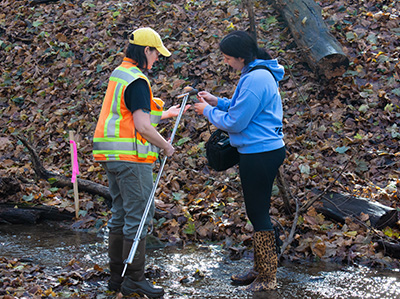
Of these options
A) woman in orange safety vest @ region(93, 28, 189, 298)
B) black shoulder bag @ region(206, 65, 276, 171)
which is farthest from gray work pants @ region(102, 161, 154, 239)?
black shoulder bag @ region(206, 65, 276, 171)

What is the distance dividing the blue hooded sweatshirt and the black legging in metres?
0.07

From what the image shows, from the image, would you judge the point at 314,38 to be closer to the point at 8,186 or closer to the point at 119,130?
the point at 119,130

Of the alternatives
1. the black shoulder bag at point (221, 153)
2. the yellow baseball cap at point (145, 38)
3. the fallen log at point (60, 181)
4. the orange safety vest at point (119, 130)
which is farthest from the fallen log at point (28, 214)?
the yellow baseball cap at point (145, 38)

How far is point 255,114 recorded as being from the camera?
3.72 metres

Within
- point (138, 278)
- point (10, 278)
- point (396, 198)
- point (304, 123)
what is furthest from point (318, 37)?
point (10, 278)

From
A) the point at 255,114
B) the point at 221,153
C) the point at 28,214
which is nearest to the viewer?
the point at 255,114

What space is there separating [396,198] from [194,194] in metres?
2.80

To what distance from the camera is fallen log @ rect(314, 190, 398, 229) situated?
503cm

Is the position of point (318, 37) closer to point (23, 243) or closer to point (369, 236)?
point (369, 236)

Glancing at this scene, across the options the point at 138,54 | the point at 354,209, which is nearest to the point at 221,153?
the point at 138,54

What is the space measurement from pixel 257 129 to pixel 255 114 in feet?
0.45

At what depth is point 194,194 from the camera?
624 centimetres

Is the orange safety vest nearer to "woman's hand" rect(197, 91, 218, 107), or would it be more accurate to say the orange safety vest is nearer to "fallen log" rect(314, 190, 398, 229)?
"woman's hand" rect(197, 91, 218, 107)

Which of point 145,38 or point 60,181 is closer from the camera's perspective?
point 145,38
